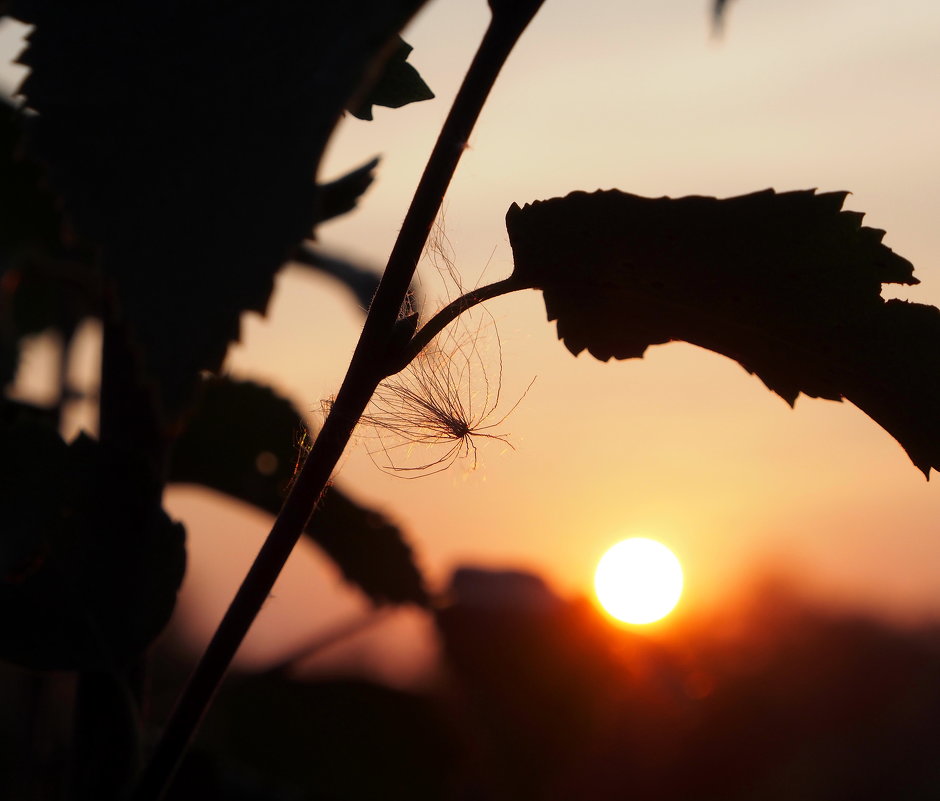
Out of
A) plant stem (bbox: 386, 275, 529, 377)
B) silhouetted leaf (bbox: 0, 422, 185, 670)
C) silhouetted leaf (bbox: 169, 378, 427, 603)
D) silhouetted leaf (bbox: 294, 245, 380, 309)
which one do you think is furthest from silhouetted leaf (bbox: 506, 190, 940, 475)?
silhouetted leaf (bbox: 294, 245, 380, 309)

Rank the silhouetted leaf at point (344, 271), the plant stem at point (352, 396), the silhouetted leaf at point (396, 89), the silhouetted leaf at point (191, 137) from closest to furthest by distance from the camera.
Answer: the silhouetted leaf at point (191, 137) < the plant stem at point (352, 396) < the silhouetted leaf at point (396, 89) < the silhouetted leaf at point (344, 271)

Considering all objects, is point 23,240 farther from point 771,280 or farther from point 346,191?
point 771,280

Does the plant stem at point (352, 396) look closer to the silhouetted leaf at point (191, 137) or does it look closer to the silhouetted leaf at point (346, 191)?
the silhouetted leaf at point (191, 137)

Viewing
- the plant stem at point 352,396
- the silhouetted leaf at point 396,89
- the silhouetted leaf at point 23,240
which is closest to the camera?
the plant stem at point 352,396

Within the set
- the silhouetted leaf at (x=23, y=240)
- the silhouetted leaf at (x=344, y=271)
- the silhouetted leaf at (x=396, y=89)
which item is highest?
the silhouetted leaf at (x=396, y=89)

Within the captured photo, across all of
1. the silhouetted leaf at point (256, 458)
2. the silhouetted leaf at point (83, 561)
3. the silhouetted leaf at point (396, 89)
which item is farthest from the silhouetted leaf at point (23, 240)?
the silhouetted leaf at point (396, 89)

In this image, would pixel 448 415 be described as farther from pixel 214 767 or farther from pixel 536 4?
pixel 214 767
